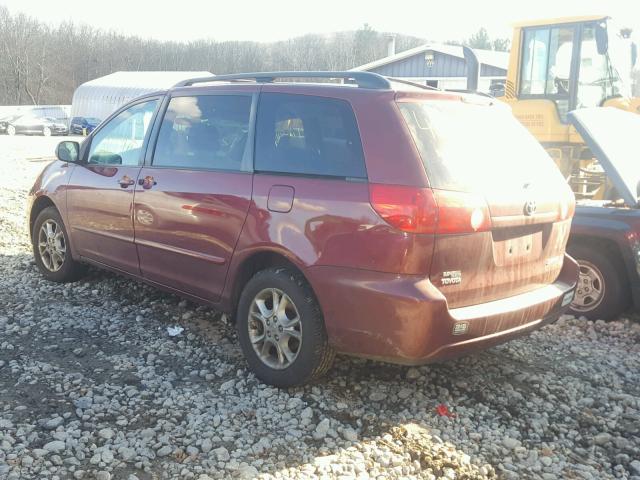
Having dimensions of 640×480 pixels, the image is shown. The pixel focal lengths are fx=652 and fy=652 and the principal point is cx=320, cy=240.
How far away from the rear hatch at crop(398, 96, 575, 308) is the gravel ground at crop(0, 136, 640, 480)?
0.75m

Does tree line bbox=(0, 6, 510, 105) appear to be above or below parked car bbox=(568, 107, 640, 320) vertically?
above

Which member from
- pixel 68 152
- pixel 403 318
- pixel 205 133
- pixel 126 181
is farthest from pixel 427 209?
pixel 68 152

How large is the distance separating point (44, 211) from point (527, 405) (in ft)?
15.5

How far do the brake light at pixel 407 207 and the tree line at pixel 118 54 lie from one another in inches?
3187

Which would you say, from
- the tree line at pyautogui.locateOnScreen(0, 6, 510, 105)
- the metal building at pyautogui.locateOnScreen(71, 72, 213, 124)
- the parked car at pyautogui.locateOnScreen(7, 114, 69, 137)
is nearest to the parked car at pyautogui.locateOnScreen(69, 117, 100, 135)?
the metal building at pyautogui.locateOnScreen(71, 72, 213, 124)

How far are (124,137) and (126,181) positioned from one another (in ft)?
1.99

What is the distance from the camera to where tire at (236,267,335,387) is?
3793 mm

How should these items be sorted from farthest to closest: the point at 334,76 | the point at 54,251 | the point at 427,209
A: the point at 54,251
the point at 334,76
the point at 427,209

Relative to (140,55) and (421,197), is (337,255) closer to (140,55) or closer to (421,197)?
(421,197)

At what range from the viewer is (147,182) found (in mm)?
4898

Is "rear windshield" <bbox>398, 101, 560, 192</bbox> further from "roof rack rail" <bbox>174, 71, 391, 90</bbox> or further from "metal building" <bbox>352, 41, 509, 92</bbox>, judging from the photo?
"metal building" <bbox>352, 41, 509, 92</bbox>

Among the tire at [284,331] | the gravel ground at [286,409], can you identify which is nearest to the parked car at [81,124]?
the gravel ground at [286,409]

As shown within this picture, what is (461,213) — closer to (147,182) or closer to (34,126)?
(147,182)

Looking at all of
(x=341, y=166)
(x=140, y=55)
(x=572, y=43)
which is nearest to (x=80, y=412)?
(x=341, y=166)
